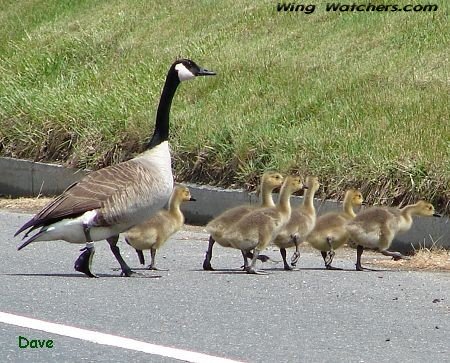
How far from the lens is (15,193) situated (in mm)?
15055

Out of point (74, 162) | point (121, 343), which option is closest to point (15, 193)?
point (74, 162)

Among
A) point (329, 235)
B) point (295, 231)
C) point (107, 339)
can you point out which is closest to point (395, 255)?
point (329, 235)

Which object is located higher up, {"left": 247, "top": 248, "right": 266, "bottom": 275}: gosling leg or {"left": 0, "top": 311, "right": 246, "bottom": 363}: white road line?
{"left": 247, "top": 248, "right": 266, "bottom": 275}: gosling leg

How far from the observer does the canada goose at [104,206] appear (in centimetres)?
934

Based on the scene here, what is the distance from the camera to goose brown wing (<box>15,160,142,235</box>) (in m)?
9.27

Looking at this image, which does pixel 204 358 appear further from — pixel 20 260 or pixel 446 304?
pixel 20 260

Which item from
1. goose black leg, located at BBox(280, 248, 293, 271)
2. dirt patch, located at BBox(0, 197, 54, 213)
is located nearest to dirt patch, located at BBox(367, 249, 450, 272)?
goose black leg, located at BBox(280, 248, 293, 271)

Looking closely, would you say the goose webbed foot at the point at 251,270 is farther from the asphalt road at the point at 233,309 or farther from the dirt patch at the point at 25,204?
the dirt patch at the point at 25,204

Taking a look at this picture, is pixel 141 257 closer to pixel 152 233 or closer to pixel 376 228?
pixel 152 233

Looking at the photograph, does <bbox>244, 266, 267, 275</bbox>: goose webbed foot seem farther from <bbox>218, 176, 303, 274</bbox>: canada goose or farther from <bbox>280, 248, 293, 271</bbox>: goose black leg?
<bbox>280, 248, 293, 271</bbox>: goose black leg

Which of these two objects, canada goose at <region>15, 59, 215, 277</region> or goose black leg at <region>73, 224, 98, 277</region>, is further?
goose black leg at <region>73, 224, 98, 277</region>

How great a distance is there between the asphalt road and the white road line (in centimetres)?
8

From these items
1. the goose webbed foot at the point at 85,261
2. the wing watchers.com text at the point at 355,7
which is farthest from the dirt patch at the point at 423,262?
the wing watchers.com text at the point at 355,7

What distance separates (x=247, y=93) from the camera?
15078 mm
